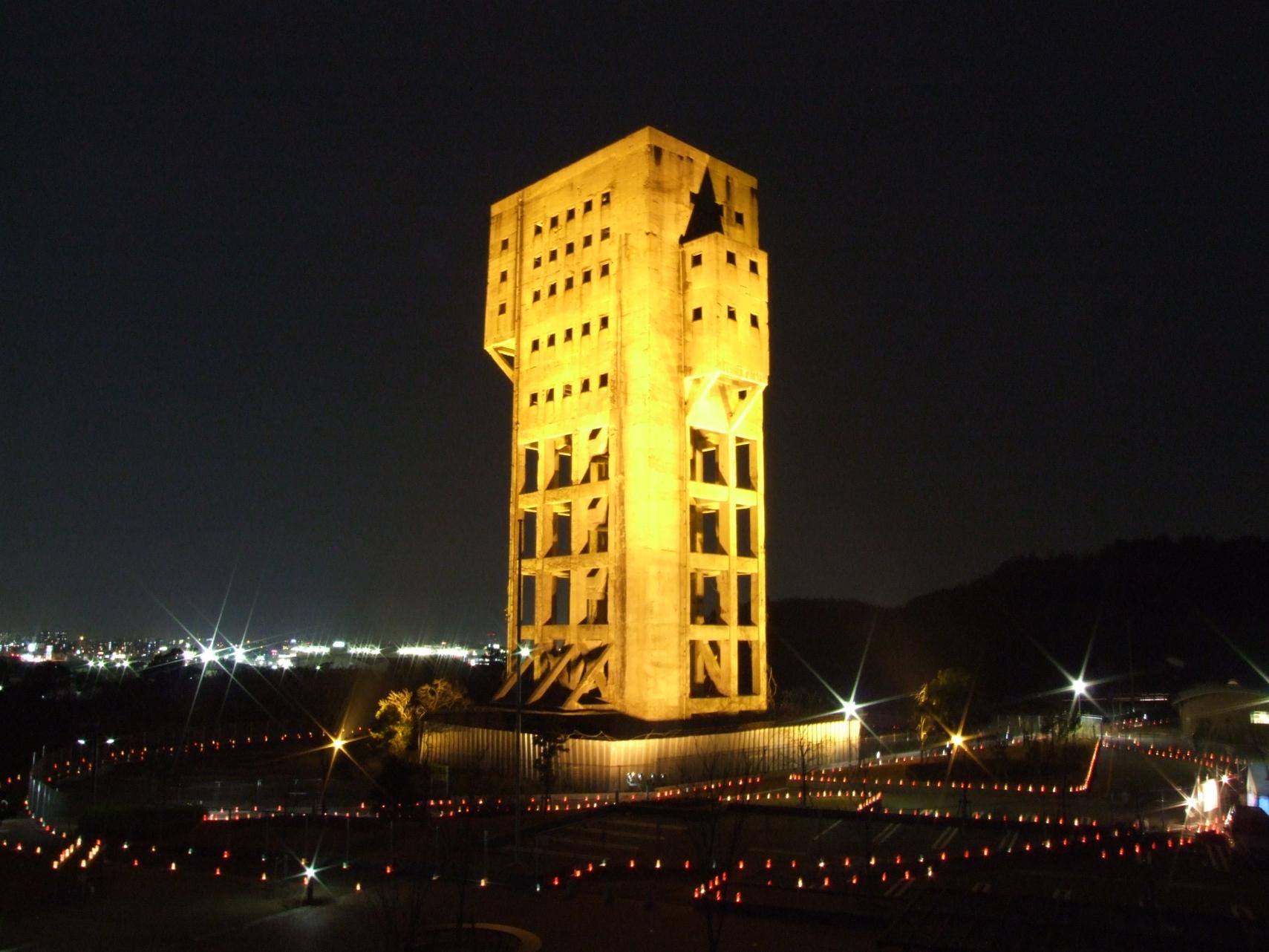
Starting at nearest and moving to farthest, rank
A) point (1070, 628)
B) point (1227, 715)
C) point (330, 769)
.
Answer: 1. point (330, 769)
2. point (1227, 715)
3. point (1070, 628)

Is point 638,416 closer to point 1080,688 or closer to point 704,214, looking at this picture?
point 704,214

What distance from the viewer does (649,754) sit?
32.6 metres

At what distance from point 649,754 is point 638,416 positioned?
1194 cm

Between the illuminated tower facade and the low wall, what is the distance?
2992mm

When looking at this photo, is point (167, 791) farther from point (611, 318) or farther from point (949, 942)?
point (949, 942)

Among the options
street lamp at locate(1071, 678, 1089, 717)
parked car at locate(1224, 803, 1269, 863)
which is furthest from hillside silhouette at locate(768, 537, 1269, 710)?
parked car at locate(1224, 803, 1269, 863)

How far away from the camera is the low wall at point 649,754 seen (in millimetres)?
32125

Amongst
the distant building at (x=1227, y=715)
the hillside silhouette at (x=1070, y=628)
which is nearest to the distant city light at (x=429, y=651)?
the hillside silhouette at (x=1070, y=628)

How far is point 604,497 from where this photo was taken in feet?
131

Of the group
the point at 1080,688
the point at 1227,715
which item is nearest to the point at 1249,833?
the point at 1227,715

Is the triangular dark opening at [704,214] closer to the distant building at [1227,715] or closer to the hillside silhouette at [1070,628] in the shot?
the distant building at [1227,715]

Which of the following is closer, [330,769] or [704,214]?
[330,769]

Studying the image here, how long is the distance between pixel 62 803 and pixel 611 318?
2346 cm

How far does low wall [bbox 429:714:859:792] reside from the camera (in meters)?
32.1
